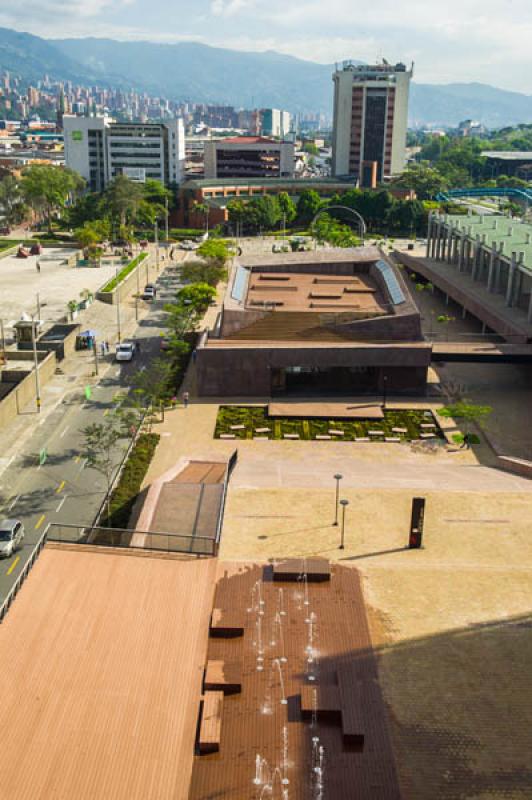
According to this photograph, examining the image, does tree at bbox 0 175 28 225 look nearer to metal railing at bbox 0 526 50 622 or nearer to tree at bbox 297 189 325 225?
tree at bbox 297 189 325 225

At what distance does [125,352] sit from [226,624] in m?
41.5

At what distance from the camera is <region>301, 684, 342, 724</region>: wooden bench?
2058 centimetres

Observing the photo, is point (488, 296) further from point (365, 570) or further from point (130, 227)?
point (130, 227)

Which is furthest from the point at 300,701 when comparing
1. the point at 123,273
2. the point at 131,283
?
the point at 123,273

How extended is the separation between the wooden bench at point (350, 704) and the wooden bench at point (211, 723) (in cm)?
331

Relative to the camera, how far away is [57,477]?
134 ft

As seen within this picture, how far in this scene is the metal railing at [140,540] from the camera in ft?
86.5

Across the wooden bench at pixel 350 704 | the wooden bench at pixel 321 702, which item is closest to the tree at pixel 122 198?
the wooden bench at pixel 350 704

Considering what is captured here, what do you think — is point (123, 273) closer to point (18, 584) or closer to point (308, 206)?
point (308, 206)

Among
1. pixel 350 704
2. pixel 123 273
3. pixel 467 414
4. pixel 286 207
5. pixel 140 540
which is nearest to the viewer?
pixel 350 704

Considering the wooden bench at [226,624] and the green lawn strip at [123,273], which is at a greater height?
the wooden bench at [226,624]

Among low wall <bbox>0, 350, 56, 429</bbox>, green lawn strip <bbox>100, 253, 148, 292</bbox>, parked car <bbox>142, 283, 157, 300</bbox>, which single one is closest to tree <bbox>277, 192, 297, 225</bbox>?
green lawn strip <bbox>100, 253, 148, 292</bbox>

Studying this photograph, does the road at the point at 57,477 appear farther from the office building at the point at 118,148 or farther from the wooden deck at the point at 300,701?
the office building at the point at 118,148

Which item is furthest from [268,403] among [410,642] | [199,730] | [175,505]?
[199,730]
